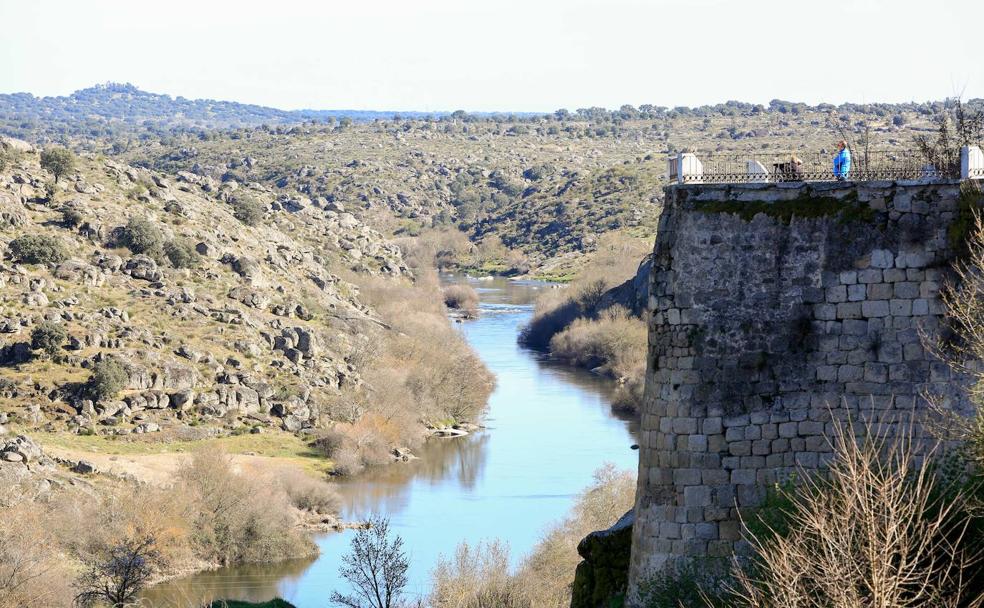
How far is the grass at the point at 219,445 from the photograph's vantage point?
46.4 meters

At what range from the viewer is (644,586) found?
38.2ft

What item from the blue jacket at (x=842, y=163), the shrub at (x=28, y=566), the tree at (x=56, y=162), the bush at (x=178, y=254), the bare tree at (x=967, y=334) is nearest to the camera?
the bare tree at (x=967, y=334)

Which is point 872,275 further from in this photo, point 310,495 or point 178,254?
point 178,254

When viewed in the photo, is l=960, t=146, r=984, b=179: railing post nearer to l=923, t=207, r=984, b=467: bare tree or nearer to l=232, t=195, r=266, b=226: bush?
l=923, t=207, r=984, b=467: bare tree

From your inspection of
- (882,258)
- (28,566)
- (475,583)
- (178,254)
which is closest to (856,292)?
(882,258)

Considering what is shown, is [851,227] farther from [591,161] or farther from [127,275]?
[591,161]

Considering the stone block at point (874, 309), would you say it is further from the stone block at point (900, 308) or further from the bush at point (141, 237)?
the bush at point (141, 237)

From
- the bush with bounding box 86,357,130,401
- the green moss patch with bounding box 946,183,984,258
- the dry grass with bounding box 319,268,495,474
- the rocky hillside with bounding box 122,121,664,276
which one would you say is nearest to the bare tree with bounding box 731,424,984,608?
the green moss patch with bounding box 946,183,984,258

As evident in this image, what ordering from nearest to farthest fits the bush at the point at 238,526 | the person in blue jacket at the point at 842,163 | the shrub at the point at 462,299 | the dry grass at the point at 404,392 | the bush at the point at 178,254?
the person in blue jacket at the point at 842,163 → the bush at the point at 238,526 → the dry grass at the point at 404,392 → the bush at the point at 178,254 → the shrub at the point at 462,299

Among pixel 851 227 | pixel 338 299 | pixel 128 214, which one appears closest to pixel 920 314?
pixel 851 227

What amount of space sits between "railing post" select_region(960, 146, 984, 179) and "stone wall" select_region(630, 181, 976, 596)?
0.62m

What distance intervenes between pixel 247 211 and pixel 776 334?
220ft

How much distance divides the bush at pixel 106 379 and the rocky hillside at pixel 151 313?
65mm

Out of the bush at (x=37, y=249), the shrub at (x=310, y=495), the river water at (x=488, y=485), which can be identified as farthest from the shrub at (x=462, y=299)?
the shrub at (x=310, y=495)
